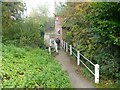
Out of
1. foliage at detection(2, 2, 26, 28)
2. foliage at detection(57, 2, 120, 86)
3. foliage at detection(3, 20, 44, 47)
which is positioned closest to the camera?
foliage at detection(57, 2, 120, 86)

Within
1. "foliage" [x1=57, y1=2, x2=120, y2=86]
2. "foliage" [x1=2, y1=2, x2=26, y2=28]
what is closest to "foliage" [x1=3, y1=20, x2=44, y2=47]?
"foliage" [x1=2, y1=2, x2=26, y2=28]

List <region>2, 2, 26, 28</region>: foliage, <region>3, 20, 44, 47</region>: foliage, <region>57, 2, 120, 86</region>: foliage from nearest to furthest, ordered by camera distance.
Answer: <region>57, 2, 120, 86</region>: foliage < <region>2, 2, 26, 28</region>: foliage < <region>3, 20, 44, 47</region>: foliage

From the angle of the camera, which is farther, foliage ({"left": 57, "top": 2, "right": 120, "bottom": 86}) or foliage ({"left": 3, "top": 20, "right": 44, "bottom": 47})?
foliage ({"left": 3, "top": 20, "right": 44, "bottom": 47})

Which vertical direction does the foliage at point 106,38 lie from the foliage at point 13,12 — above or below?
below

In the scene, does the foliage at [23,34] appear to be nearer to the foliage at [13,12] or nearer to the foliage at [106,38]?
the foliage at [13,12]

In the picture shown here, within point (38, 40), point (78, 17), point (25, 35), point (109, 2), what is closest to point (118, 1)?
point (109, 2)

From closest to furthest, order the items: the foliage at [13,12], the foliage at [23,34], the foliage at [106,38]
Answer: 1. the foliage at [106,38]
2. the foliage at [13,12]
3. the foliage at [23,34]

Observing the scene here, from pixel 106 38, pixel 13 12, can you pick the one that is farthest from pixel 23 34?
pixel 106 38

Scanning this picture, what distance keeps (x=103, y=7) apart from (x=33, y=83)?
2.87 metres

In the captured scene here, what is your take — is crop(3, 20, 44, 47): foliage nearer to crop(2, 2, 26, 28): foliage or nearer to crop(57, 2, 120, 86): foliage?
crop(2, 2, 26, 28): foliage

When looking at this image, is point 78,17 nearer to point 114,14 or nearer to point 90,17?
point 90,17

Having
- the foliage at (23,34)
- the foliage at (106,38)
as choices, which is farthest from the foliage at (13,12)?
the foliage at (106,38)

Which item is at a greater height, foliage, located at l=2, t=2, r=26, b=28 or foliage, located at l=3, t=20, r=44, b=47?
foliage, located at l=2, t=2, r=26, b=28

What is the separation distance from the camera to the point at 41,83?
167 inches
